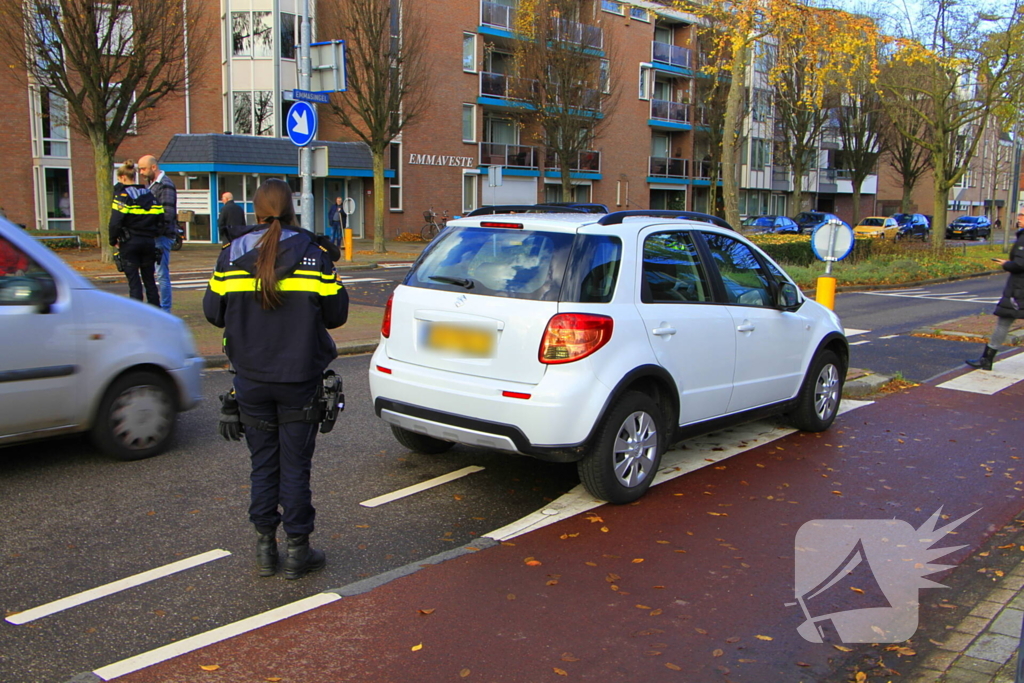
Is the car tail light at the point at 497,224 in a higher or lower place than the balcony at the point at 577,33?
lower

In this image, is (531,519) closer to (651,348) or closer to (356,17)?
(651,348)

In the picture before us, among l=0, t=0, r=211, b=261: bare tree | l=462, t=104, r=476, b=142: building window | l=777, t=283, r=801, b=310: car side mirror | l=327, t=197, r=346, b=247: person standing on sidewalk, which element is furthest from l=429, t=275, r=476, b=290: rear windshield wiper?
l=462, t=104, r=476, b=142: building window

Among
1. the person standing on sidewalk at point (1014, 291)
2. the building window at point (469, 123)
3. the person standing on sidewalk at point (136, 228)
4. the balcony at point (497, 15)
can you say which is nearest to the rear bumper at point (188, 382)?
the person standing on sidewalk at point (136, 228)

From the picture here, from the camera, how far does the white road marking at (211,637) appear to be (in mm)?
3320

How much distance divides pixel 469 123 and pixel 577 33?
27.7 ft

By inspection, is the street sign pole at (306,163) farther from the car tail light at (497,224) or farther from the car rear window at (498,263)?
the car tail light at (497,224)

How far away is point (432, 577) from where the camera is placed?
423 centimetres

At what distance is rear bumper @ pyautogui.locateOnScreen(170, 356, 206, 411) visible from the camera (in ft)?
20.0

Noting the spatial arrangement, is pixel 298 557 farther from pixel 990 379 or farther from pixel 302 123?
pixel 302 123

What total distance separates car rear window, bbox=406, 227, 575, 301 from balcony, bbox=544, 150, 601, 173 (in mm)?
37378

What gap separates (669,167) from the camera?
169ft

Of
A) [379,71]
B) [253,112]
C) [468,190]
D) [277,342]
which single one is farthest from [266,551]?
[468,190]

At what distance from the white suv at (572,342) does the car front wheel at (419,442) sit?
15 mm

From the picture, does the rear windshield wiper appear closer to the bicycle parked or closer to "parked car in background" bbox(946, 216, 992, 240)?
the bicycle parked
